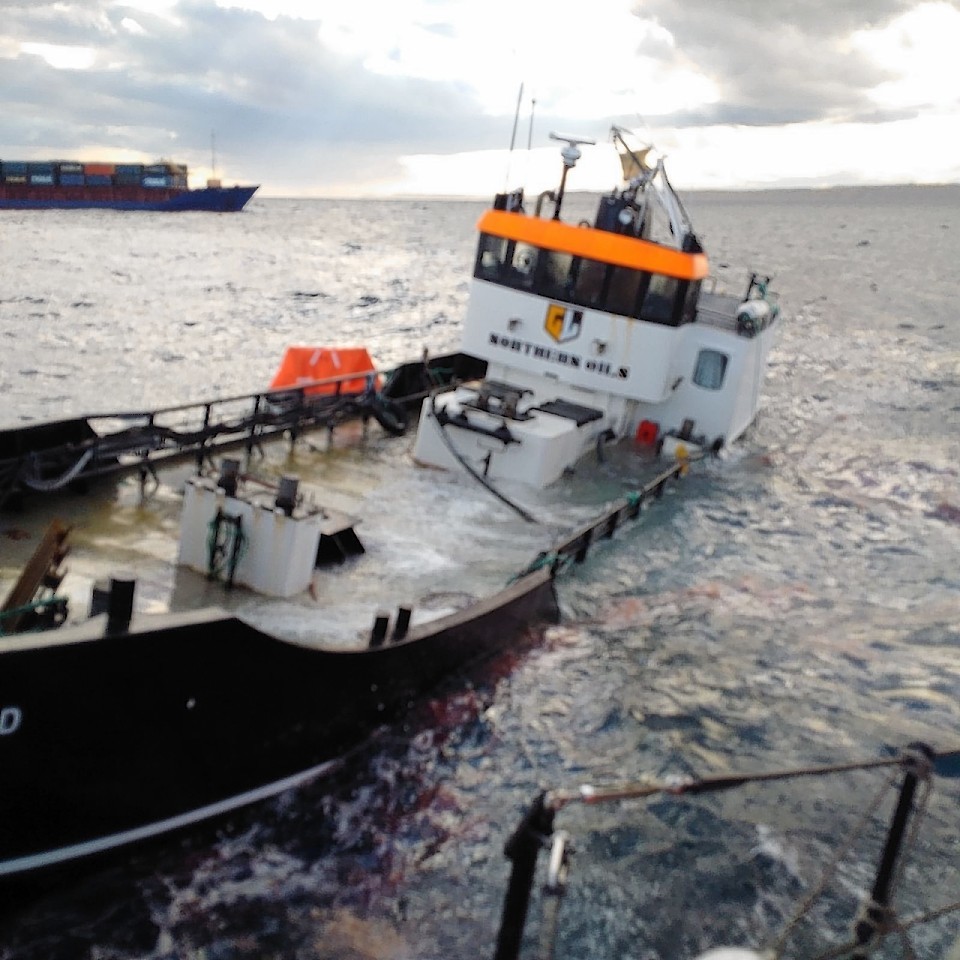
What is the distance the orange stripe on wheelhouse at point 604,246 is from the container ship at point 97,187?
98383 mm

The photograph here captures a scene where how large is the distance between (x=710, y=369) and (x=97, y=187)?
339ft

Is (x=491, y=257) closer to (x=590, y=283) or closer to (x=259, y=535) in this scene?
(x=590, y=283)

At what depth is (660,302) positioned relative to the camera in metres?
14.7

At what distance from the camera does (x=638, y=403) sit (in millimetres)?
16484

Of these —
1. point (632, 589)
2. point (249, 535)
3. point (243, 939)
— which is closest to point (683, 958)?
point (243, 939)

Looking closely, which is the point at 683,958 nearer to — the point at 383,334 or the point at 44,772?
the point at 44,772

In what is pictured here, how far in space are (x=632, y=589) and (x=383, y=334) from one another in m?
31.4

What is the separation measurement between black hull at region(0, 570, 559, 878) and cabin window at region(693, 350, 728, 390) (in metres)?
10.5

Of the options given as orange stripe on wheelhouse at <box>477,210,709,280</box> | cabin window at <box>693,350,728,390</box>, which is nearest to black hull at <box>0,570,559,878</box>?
orange stripe on wheelhouse at <box>477,210,709,280</box>

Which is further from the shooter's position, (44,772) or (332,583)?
(332,583)

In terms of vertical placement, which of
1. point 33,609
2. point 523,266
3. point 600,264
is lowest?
point 33,609

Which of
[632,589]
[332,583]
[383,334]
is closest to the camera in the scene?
[332,583]

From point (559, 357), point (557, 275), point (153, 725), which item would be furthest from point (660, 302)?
point (153, 725)

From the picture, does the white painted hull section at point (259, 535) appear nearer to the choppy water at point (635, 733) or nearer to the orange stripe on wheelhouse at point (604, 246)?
the choppy water at point (635, 733)
